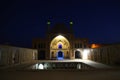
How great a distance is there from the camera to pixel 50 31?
40281 mm

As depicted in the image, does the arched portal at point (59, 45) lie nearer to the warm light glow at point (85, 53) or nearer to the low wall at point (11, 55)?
the warm light glow at point (85, 53)

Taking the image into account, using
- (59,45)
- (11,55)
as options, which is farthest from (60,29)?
(11,55)

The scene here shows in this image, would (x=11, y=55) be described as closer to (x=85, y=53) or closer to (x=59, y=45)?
(x=85, y=53)

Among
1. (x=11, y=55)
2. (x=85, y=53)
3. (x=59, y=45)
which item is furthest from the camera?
(x=59, y=45)

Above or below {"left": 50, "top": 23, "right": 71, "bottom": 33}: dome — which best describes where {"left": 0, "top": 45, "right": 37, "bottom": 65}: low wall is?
below

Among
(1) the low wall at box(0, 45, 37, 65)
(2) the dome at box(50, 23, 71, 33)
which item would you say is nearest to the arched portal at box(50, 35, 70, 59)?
(2) the dome at box(50, 23, 71, 33)

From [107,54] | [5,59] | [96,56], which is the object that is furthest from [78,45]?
[5,59]

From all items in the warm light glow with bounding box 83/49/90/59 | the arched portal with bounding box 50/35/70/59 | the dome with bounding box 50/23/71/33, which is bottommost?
the warm light glow with bounding box 83/49/90/59

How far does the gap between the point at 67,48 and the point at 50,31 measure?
25.3 feet

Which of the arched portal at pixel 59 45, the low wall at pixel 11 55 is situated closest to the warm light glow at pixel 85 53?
the arched portal at pixel 59 45

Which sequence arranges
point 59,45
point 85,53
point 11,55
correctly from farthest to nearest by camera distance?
point 59,45 < point 85,53 < point 11,55

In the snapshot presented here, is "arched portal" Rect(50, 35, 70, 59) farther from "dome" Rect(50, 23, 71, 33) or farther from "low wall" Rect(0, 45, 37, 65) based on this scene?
"low wall" Rect(0, 45, 37, 65)

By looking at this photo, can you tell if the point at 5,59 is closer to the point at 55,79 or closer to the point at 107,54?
the point at 55,79

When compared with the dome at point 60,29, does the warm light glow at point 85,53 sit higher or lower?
lower
